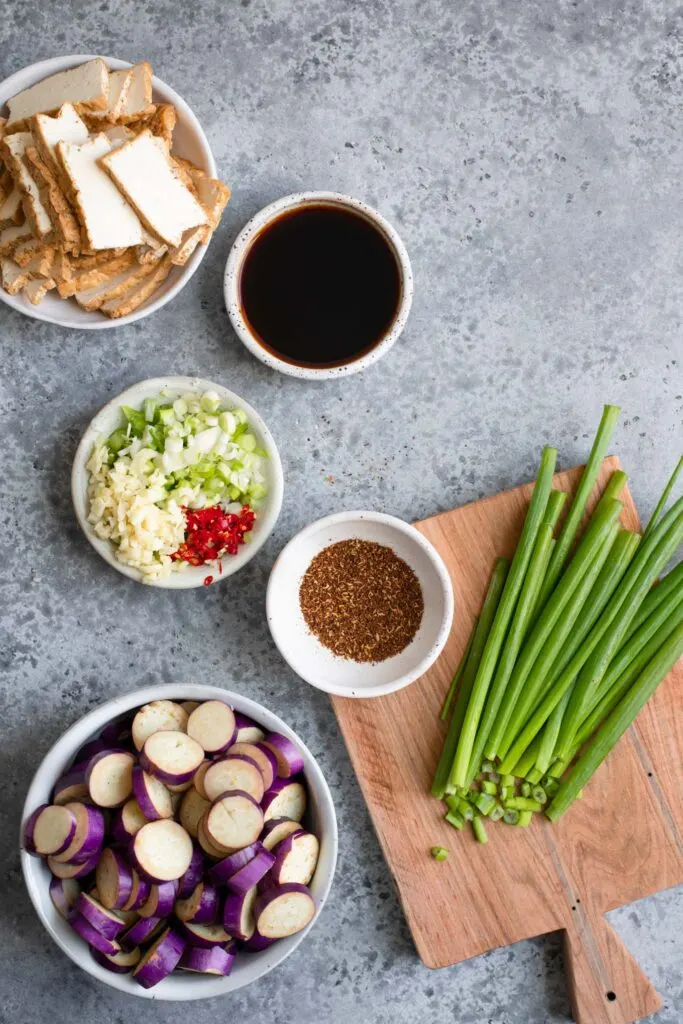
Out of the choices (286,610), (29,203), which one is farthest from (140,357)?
(286,610)

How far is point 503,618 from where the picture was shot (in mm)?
2041

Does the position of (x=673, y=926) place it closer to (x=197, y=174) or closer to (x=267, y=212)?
(x=267, y=212)

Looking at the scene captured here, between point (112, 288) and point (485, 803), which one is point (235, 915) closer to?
point (485, 803)

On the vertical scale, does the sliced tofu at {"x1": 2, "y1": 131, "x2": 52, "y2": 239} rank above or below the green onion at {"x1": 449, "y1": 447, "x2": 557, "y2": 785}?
above

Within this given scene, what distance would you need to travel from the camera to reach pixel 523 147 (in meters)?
2.21

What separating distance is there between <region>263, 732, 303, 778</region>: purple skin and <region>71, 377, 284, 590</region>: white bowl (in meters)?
0.36

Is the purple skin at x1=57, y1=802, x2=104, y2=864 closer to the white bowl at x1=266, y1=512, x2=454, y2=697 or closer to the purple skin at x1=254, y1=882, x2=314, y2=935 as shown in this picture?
the purple skin at x1=254, y1=882, x2=314, y2=935

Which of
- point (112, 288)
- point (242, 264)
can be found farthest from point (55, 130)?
point (242, 264)

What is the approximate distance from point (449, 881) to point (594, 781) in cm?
40

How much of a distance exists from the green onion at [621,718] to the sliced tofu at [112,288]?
1389mm

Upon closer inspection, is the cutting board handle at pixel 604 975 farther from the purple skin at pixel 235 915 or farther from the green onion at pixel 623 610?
the purple skin at pixel 235 915

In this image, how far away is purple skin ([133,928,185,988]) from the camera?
180 centimetres

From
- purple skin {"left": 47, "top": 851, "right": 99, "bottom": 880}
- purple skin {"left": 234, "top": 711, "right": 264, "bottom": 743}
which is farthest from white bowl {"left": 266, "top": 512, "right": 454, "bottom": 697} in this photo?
purple skin {"left": 47, "top": 851, "right": 99, "bottom": 880}

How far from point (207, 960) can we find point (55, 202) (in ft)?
5.01
